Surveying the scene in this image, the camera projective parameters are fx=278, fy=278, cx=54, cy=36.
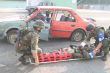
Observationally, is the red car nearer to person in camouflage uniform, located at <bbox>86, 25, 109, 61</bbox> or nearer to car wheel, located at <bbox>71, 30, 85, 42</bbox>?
car wheel, located at <bbox>71, 30, 85, 42</bbox>

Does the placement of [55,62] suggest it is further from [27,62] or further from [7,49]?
[7,49]

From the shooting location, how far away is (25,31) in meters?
7.83

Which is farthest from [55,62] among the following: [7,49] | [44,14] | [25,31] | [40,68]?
[44,14]

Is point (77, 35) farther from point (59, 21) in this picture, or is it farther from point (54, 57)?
point (54, 57)

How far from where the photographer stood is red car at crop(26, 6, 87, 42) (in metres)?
10.9

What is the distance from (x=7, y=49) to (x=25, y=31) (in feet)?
7.92

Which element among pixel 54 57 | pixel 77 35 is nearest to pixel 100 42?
pixel 54 57

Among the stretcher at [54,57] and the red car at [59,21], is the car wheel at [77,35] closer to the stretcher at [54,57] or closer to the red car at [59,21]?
the red car at [59,21]

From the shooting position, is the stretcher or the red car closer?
the stretcher

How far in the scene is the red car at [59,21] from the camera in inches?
429

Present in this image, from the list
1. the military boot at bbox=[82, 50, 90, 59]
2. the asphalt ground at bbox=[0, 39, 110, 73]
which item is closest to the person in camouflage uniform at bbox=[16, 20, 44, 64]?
the asphalt ground at bbox=[0, 39, 110, 73]

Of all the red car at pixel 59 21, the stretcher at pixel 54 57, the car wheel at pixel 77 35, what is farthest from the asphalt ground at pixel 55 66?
the car wheel at pixel 77 35

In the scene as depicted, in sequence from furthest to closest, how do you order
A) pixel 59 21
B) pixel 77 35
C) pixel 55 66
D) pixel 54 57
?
pixel 77 35
pixel 59 21
pixel 54 57
pixel 55 66

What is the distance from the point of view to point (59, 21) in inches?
443
